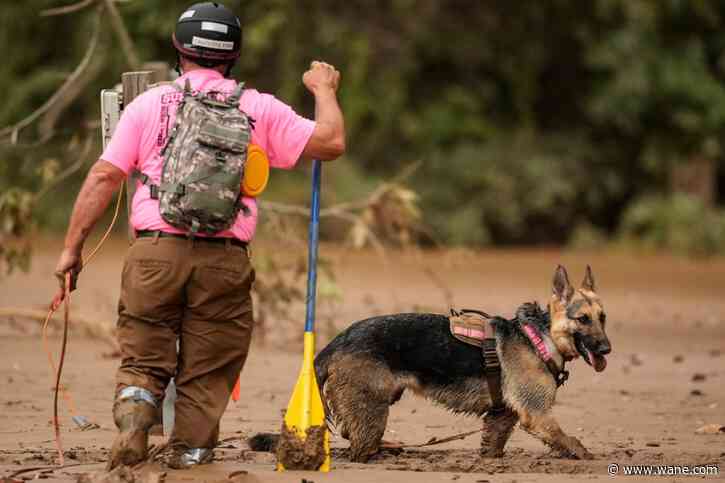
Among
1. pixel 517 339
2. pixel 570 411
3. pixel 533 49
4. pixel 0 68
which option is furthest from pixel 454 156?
pixel 517 339

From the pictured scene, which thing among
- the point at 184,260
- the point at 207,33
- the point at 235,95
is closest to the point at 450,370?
the point at 184,260

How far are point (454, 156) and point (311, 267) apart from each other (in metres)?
19.4

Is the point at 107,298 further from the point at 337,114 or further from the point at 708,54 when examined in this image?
the point at 708,54

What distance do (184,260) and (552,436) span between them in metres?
2.36

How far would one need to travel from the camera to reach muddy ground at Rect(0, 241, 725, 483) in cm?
705

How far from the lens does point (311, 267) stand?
6840mm

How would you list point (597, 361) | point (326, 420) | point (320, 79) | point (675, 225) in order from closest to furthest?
point (320, 79) < point (326, 420) < point (597, 361) < point (675, 225)

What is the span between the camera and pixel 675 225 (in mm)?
24031

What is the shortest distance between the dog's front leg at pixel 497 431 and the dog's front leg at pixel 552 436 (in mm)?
149

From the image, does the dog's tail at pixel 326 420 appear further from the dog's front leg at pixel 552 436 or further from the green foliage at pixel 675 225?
the green foliage at pixel 675 225

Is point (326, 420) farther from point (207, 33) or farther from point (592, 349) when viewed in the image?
point (207, 33)

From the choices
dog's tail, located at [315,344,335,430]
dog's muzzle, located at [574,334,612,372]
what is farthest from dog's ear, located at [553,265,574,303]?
dog's tail, located at [315,344,335,430]

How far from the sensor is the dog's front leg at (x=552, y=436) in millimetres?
7301

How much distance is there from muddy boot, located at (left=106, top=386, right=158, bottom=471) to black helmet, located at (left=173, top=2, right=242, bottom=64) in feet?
5.27
